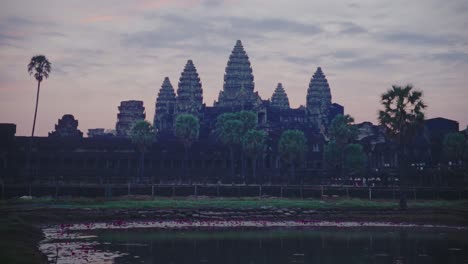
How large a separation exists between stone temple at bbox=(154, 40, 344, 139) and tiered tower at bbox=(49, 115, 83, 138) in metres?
18.3

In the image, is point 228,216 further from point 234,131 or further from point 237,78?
point 237,78

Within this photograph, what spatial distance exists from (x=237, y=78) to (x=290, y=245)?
119 metres

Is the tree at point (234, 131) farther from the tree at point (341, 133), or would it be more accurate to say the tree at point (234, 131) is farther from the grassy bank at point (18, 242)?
the grassy bank at point (18, 242)

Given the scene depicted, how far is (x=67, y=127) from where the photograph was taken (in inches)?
4769

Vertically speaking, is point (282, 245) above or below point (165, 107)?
below

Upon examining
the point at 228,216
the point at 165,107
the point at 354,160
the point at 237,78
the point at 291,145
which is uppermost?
the point at 237,78

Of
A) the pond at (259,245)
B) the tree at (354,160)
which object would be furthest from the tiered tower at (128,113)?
the pond at (259,245)

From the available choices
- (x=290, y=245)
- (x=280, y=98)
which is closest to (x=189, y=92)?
(x=280, y=98)

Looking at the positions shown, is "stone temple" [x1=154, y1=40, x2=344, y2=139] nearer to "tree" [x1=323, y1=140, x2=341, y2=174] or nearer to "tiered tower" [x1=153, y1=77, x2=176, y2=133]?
"tiered tower" [x1=153, y1=77, x2=176, y2=133]

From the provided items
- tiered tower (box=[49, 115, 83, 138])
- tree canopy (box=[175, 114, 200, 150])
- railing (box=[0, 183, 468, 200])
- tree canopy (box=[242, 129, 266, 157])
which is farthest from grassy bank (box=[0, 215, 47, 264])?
tiered tower (box=[49, 115, 83, 138])

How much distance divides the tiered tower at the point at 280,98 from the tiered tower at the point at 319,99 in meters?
7.38

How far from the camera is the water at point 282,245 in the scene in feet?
103

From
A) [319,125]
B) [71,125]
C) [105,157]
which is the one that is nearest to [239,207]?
[105,157]

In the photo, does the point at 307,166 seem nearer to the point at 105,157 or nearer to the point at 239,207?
the point at 105,157
